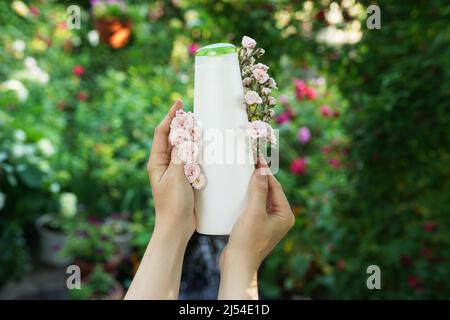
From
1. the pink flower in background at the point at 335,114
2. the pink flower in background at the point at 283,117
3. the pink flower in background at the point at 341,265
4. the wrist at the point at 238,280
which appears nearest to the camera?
the wrist at the point at 238,280

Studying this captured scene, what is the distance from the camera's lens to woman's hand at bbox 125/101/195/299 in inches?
25.3

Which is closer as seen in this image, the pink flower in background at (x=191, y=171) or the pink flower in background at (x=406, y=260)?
the pink flower in background at (x=191, y=171)

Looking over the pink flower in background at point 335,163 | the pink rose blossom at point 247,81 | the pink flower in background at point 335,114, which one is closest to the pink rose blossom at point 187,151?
the pink rose blossom at point 247,81

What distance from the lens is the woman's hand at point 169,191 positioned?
65cm

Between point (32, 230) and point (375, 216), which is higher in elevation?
point (375, 216)

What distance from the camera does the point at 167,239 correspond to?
651mm

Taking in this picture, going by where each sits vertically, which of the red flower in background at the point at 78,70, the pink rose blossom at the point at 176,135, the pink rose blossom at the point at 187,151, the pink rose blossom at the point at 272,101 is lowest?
the pink rose blossom at the point at 187,151

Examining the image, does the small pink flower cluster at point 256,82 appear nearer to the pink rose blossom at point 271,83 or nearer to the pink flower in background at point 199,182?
the pink rose blossom at point 271,83

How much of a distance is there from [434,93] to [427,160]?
254mm

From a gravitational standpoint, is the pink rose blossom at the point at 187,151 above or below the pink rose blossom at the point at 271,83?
below

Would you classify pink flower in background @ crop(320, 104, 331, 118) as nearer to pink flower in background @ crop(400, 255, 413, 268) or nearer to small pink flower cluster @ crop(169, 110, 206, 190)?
pink flower in background @ crop(400, 255, 413, 268)
